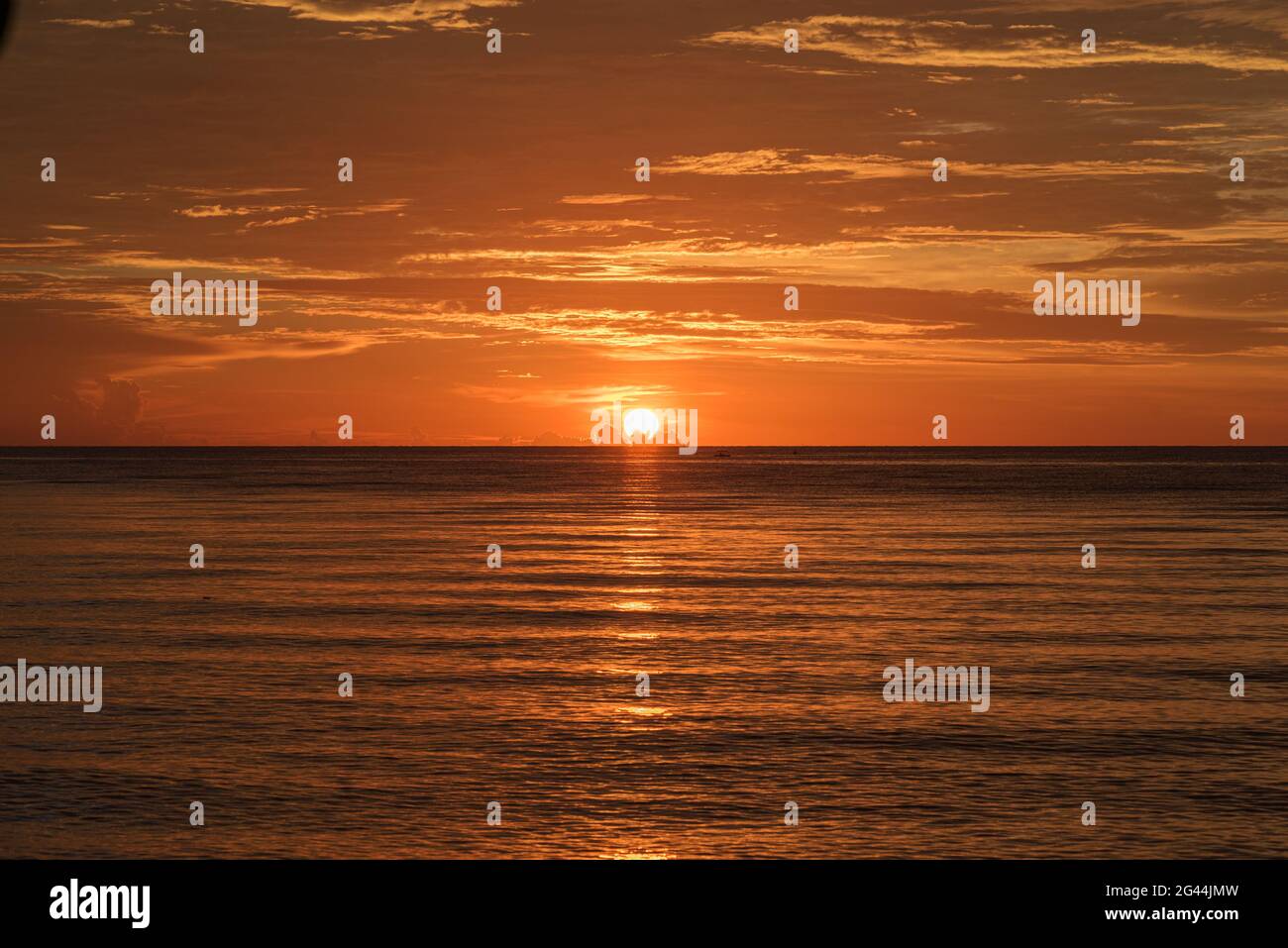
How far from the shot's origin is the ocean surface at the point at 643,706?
1927 centimetres

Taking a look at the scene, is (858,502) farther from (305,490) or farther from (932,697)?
(932,697)

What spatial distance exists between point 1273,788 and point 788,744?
26.9 ft

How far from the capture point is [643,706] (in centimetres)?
2750

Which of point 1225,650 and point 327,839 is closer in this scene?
point 327,839

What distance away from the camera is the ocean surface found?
19266mm

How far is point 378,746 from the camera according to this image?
23812 mm

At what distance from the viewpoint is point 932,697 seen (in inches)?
1125
